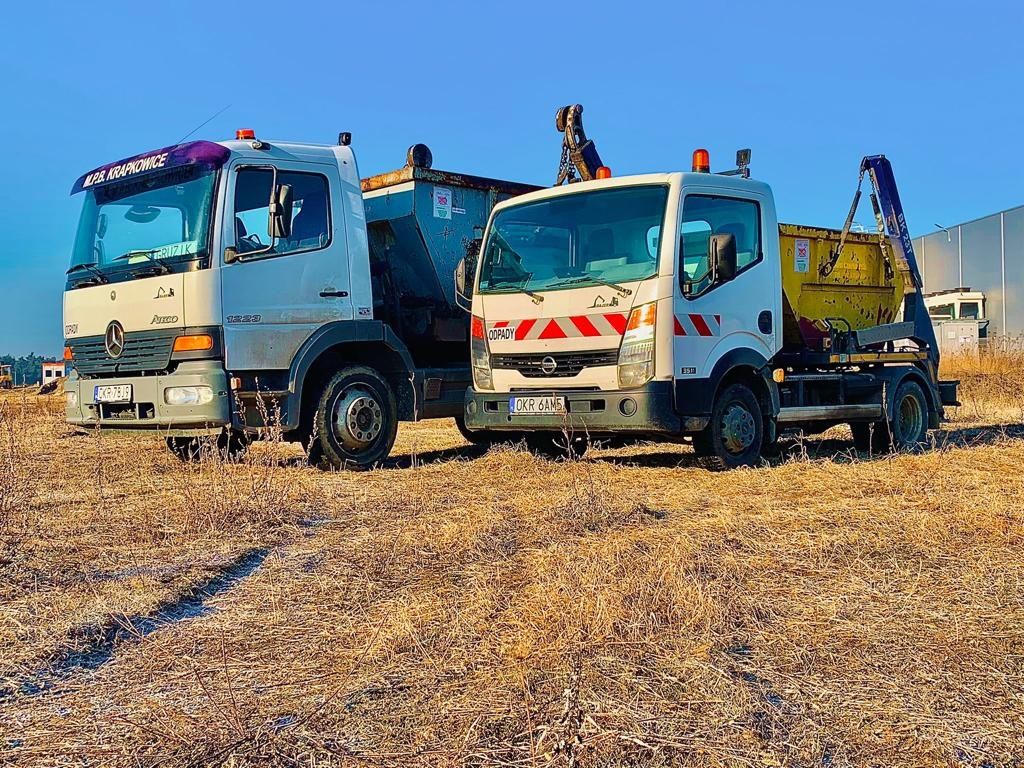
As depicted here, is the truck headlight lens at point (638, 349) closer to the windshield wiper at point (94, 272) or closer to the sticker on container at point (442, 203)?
the sticker on container at point (442, 203)

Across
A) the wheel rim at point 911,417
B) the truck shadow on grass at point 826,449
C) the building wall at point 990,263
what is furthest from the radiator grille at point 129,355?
the building wall at point 990,263

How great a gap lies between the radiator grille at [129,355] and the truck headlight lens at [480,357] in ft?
8.32

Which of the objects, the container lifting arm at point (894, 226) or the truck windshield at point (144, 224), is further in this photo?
the container lifting arm at point (894, 226)

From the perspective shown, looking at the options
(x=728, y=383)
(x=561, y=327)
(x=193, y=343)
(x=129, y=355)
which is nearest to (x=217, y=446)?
(x=193, y=343)

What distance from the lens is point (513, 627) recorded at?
367 cm

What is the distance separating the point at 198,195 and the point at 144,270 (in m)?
0.77

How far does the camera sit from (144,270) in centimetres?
844

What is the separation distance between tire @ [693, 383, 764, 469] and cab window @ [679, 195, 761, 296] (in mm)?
1027

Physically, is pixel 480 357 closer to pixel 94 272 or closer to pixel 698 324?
pixel 698 324

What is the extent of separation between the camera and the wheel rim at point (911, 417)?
36.2 ft

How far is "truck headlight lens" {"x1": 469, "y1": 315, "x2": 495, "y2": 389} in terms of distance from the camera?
8.94 meters

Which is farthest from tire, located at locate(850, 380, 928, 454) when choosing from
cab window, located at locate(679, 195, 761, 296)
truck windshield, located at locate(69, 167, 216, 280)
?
truck windshield, located at locate(69, 167, 216, 280)

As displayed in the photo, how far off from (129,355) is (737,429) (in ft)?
17.2

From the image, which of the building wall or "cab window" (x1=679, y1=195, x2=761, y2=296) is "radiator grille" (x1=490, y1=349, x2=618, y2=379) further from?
the building wall
